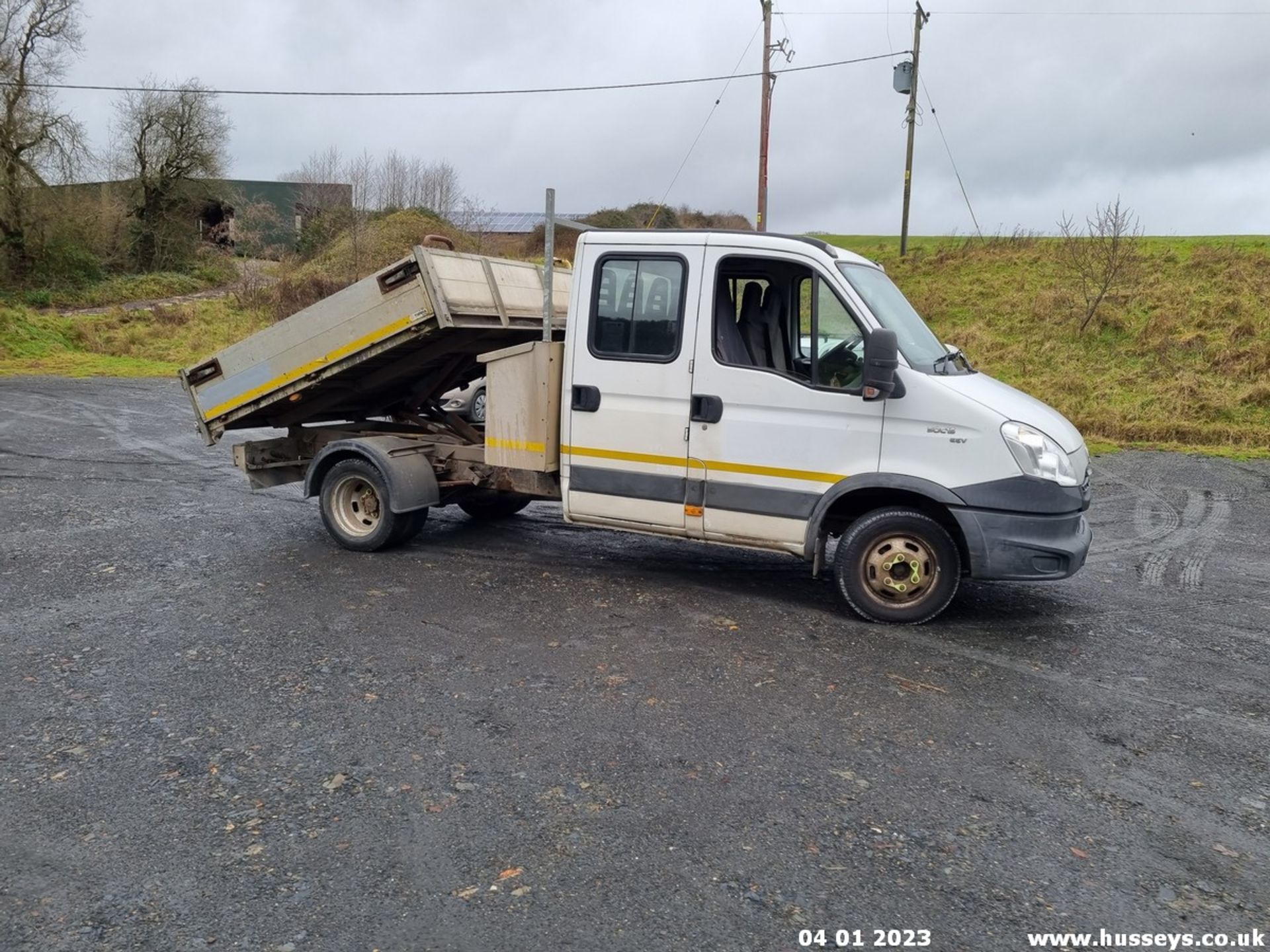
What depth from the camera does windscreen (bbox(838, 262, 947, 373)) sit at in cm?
608

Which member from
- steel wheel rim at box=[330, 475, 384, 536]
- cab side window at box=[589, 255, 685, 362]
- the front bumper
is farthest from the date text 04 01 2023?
steel wheel rim at box=[330, 475, 384, 536]

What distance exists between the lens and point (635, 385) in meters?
6.57

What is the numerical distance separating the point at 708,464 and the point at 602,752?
252 centimetres

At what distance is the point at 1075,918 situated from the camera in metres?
3.22

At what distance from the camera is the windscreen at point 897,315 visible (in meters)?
6.08

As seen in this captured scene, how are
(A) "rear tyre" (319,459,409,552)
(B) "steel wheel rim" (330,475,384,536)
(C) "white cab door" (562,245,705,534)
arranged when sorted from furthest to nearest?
1. (B) "steel wheel rim" (330,475,384,536)
2. (A) "rear tyre" (319,459,409,552)
3. (C) "white cab door" (562,245,705,534)

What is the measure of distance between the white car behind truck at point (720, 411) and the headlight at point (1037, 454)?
11 millimetres

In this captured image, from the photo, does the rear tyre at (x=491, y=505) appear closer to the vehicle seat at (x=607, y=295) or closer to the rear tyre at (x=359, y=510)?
the rear tyre at (x=359, y=510)

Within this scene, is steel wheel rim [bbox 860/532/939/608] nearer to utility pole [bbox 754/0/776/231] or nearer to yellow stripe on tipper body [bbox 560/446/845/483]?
yellow stripe on tipper body [bbox 560/446/845/483]

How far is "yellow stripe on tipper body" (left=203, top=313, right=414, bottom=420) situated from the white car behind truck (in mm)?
15

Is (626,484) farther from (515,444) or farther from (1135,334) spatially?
(1135,334)

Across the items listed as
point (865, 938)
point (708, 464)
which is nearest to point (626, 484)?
point (708, 464)

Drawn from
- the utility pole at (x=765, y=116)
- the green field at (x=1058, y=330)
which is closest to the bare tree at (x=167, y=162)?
the green field at (x=1058, y=330)

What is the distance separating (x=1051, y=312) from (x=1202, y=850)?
20.1 m
